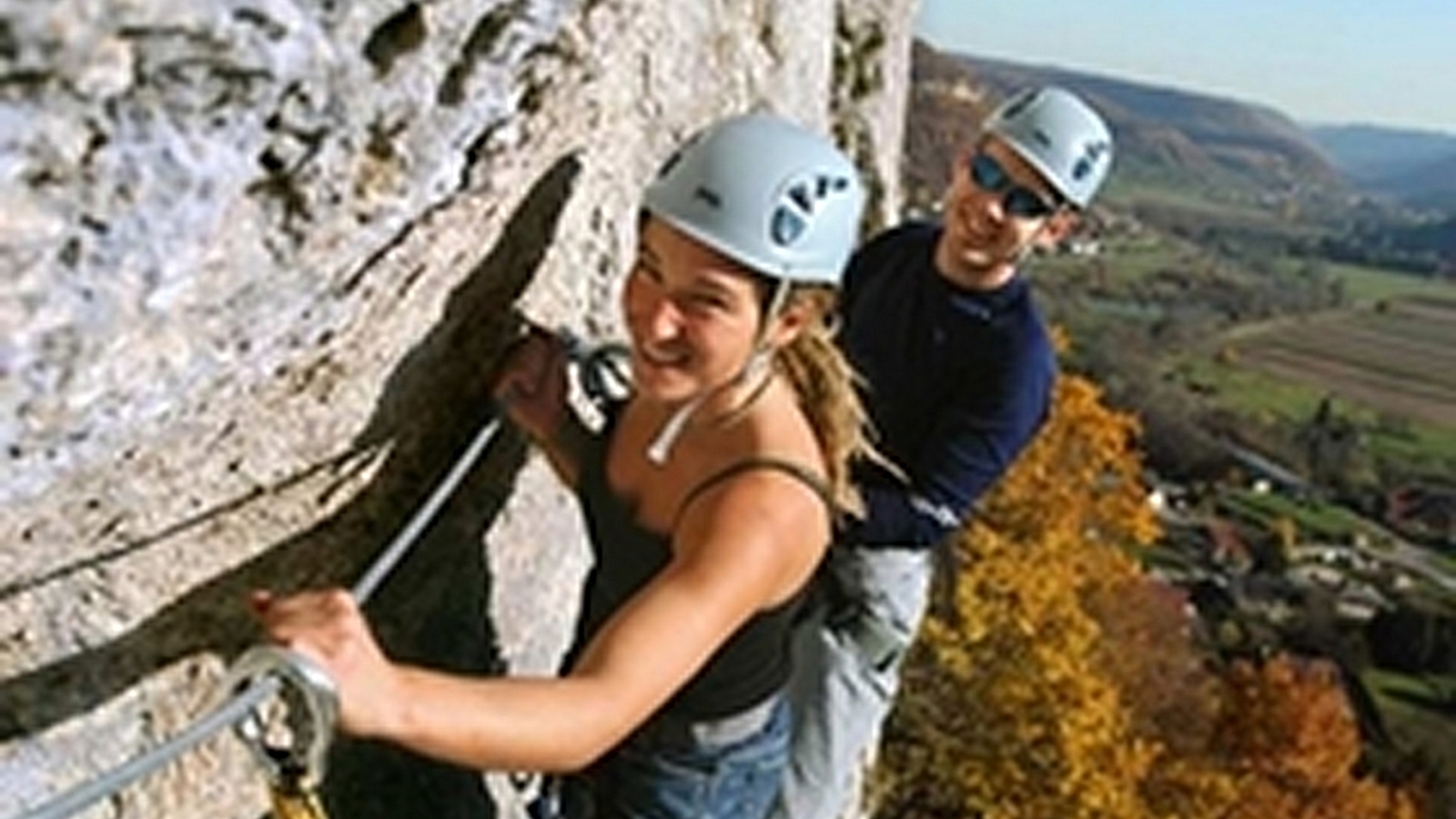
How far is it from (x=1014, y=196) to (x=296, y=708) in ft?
10.5

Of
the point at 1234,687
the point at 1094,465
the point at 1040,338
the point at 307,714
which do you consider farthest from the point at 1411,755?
the point at 307,714

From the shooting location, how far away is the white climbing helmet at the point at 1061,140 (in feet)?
17.4

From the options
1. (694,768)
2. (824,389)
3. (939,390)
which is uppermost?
(824,389)

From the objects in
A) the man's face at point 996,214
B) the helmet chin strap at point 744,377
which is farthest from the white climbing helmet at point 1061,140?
the helmet chin strap at point 744,377

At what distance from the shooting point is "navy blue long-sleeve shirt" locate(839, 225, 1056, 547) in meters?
5.03

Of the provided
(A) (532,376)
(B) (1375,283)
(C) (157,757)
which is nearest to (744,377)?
(A) (532,376)

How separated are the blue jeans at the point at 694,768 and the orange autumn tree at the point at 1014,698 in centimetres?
1729

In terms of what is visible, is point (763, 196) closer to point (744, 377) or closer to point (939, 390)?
point (744, 377)

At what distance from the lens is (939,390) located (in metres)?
5.27

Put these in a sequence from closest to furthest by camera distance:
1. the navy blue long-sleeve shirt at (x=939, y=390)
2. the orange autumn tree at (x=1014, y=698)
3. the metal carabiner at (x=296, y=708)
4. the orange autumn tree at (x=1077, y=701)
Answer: the metal carabiner at (x=296, y=708) → the navy blue long-sleeve shirt at (x=939, y=390) → the orange autumn tree at (x=1014, y=698) → the orange autumn tree at (x=1077, y=701)

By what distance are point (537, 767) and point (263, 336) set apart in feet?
2.87

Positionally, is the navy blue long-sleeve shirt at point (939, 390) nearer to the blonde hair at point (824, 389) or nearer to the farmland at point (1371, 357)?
the blonde hair at point (824, 389)

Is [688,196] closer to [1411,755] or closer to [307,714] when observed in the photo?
[307,714]

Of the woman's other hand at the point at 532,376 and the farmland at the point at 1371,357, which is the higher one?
the woman's other hand at the point at 532,376
